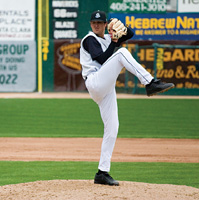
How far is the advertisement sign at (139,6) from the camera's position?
83.9 feet

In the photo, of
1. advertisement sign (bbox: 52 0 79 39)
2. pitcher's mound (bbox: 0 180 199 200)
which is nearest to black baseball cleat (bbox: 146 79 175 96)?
pitcher's mound (bbox: 0 180 199 200)

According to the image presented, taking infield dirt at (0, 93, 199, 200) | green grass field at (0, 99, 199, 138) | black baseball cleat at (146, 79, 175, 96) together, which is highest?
black baseball cleat at (146, 79, 175, 96)

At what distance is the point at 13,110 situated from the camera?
678 inches

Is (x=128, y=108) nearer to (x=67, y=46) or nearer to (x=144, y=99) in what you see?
(x=144, y=99)

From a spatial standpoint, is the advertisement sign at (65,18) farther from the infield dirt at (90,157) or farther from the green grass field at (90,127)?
the infield dirt at (90,157)

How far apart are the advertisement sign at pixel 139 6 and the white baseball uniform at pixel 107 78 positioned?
1973 centimetres

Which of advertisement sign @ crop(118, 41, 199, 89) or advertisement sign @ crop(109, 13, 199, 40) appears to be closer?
advertisement sign @ crop(118, 41, 199, 89)

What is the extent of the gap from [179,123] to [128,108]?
3606mm

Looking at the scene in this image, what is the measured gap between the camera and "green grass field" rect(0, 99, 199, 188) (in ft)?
25.2

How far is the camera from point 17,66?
25891 mm

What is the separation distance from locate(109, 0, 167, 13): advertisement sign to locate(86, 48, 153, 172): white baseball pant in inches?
786

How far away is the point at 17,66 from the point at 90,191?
68.0ft

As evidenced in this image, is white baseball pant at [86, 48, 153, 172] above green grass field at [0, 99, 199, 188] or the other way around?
above

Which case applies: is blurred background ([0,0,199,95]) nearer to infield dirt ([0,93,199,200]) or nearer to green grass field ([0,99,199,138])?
green grass field ([0,99,199,138])
